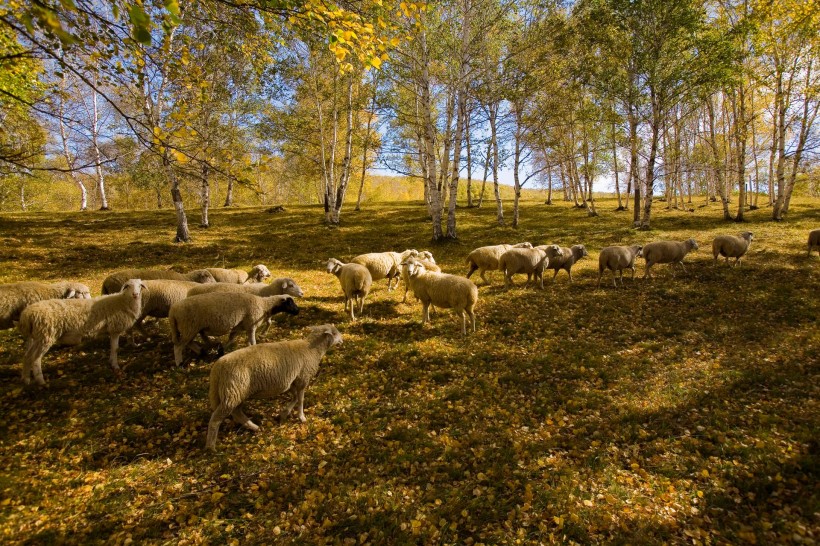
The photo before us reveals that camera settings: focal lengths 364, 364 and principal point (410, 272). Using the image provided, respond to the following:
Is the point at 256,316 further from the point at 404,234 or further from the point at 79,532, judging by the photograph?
the point at 404,234

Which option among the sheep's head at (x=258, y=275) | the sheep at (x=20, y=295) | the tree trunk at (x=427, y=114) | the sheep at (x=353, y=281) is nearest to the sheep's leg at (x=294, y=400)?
the sheep at (x=353, y=281)

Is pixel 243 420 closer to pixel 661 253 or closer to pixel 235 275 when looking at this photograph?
pixel 235 275

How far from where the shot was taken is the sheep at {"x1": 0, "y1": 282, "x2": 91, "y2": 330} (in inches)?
321

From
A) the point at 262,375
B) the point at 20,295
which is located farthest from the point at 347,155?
the point at 262,375

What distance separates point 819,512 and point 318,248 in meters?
21.5

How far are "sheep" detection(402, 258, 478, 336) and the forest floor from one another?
70 centimetres

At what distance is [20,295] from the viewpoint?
27.6 ft

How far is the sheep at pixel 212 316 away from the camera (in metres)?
8.06

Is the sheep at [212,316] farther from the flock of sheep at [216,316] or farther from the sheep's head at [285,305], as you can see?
the sheep's head at [285,305]

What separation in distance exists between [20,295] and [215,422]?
260 inches

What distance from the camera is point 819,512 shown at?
488 centimetres

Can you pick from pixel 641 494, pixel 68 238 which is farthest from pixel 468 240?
pixel 68 238

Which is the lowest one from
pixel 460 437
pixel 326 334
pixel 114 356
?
pixel 460 437

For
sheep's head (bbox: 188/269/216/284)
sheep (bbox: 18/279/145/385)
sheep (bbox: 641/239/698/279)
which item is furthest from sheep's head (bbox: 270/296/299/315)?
sheep (bbox: 641/239/698/279)
